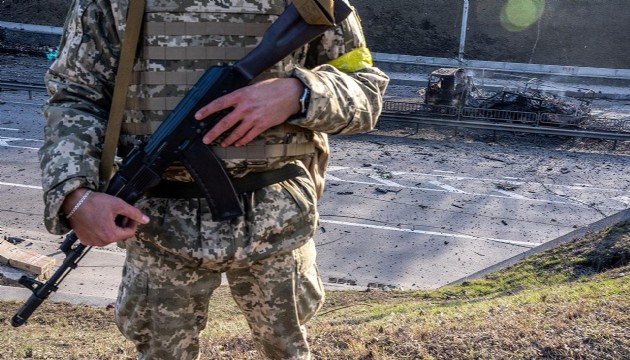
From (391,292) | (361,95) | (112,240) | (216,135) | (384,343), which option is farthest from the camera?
(391,292)

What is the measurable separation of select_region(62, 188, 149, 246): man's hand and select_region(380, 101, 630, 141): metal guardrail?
1339 cm

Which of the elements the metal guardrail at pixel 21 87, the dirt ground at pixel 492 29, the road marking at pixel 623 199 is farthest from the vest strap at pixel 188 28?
the dirt ground at pixel 492 29

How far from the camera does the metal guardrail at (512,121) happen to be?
47.3ft

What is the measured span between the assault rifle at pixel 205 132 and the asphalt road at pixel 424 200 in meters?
4.97

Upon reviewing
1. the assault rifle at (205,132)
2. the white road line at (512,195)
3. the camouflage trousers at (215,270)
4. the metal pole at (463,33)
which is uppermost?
the assault rifle at (205,132)

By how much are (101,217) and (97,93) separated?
0.46 m

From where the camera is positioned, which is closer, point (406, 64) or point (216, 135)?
point (216, 135)

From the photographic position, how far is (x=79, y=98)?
223 cm

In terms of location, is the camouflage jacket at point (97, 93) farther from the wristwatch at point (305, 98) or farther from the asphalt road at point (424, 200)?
the asphalt road at point (424, 200)

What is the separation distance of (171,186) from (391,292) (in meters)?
4.94

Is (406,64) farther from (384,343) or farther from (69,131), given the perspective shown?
(69,131)

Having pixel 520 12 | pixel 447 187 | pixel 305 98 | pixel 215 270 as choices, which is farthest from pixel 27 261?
pixel 520 12

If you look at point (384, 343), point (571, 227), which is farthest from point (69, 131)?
point (571, 227)

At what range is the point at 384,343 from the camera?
3.81 meters
